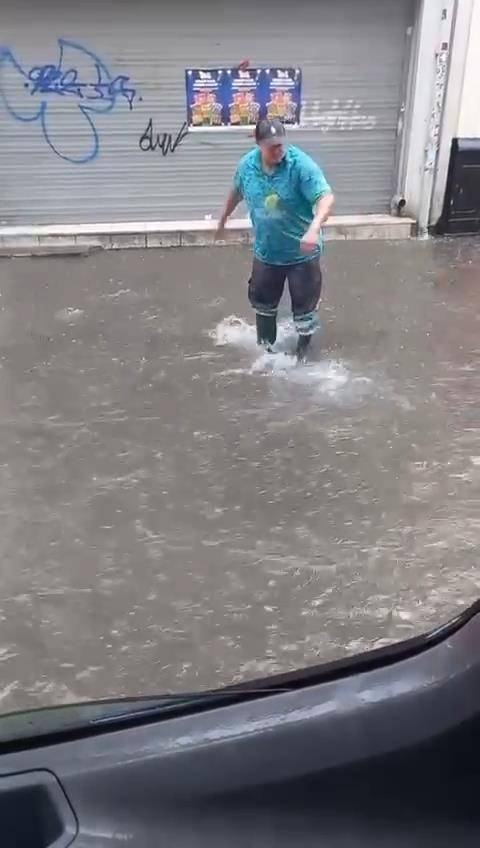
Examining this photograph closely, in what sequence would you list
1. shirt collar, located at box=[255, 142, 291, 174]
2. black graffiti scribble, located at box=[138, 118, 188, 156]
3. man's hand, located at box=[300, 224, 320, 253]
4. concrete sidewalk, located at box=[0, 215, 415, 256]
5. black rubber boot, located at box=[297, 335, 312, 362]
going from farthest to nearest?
1. black graffiti scribble, located at box=[138, 118, 188, 156]
2. concrete sidewalk, located at box=[0, 215, 415, 256]
3. black rubber boot, located at box=[297, 335, 312, 362]
4. shirt collar, located at box=[255, 142, 291, 174]
5. man's hand, located at box=[300, 224, 320, 253]

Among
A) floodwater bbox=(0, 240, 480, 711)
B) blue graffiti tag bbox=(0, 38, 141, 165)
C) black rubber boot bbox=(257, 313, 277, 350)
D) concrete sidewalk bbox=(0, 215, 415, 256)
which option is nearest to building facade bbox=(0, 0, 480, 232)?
blue graffiti tag bbox=(0, 38, 141, 165)

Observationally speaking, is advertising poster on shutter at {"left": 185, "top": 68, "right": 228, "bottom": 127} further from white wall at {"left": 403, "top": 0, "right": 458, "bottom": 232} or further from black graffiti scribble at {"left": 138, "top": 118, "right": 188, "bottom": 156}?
white wall at {"left": 403, "top": 0, "right": 458, "bottom": 232}

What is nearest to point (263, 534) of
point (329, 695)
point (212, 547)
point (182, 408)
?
point (212, 547)

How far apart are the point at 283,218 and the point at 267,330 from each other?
3.12 feet

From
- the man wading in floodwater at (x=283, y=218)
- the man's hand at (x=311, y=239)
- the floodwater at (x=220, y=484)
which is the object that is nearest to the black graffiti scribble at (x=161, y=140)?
the floodwater at (x=220, y=484)

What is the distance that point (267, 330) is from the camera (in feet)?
21.0

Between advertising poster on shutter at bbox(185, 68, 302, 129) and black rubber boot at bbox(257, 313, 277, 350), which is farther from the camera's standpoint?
advertising poster on shutter at bbox(185, 68, 302, 129)

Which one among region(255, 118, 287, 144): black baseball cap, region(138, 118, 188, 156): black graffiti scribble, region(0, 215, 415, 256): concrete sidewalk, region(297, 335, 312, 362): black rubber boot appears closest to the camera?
region(255, 118, 287, 144): black baseball cap

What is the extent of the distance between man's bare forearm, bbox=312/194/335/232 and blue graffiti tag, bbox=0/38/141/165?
4.42 metres

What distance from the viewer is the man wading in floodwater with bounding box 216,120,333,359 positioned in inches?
215

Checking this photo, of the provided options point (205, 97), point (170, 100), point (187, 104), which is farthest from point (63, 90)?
point (205, 97)

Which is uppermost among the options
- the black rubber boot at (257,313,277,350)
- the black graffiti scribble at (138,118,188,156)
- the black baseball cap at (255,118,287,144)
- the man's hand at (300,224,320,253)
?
the black baseball cap at (255,118,287,144)

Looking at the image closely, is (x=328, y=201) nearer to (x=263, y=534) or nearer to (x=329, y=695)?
(x=263, y=534)

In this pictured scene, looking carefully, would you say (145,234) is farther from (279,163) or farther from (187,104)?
(279,163)
